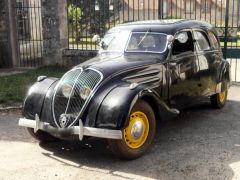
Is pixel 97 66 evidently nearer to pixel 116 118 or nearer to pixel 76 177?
pixel 116 118

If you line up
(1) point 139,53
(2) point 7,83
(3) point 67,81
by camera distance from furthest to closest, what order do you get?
(2) point 7,83 < (1) point 139,53 < (3) point 67,81

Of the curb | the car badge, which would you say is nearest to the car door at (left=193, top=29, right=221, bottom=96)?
the car badge

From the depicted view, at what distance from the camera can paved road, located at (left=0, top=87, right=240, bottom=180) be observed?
15.8ft

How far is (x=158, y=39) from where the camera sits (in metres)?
6.36

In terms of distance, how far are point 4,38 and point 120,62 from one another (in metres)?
8.07

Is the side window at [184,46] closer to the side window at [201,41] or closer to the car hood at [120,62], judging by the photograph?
the side window at [201,41]

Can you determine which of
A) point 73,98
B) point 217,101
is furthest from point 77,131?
point 217,101

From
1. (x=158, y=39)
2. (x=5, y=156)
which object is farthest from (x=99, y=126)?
(x=158, y=39)

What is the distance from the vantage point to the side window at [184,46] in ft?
21.0

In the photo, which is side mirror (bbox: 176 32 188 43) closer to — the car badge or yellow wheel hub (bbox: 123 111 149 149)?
yellow wheel hub (bbox: 123 111 149 149)

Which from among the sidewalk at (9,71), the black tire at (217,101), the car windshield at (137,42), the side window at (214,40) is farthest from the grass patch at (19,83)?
the side window at (214,40)

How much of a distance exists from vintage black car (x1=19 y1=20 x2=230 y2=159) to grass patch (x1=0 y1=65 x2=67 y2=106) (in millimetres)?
2570

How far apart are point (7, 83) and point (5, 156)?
15.0 ft

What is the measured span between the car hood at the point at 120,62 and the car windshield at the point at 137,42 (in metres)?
0.17
